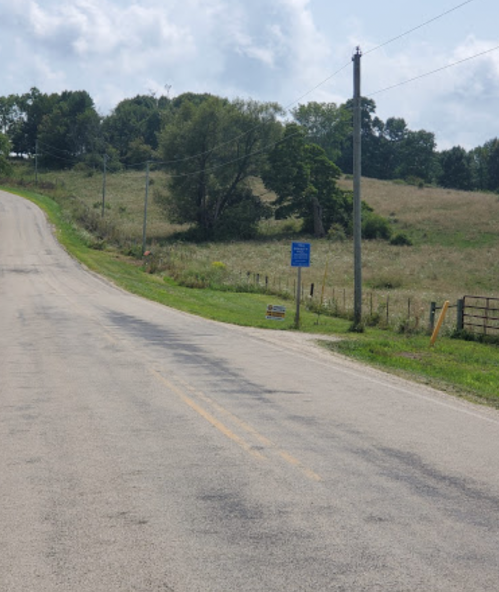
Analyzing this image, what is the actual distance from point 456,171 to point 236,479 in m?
142

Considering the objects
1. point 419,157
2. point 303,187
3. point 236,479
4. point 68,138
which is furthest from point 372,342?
point 419,157

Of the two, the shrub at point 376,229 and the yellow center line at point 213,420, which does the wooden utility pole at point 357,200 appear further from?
the shrub at point 376,229

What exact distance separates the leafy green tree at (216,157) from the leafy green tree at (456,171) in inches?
2940

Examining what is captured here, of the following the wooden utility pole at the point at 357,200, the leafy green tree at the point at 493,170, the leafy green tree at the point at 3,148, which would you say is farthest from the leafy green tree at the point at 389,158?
the wooden utility pole at the point at 357,200

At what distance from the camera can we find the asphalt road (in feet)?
15.8

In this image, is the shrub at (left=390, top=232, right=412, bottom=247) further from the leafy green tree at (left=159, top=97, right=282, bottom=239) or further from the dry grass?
the leafy green tree at (left=159, top=97, right=282, bottom=239)

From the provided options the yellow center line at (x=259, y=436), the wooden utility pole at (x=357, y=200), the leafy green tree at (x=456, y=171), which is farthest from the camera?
the leafy green tree at (x=456, y=171)

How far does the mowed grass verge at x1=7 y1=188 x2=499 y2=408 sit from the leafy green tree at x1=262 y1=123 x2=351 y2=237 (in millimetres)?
35736

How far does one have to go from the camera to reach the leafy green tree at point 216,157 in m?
73.3

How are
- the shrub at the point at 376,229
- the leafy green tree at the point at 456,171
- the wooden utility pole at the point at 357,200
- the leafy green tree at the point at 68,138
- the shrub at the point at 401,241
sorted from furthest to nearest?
the leafy green tree at the point at 456,171
the leafy green tree at the point at 68,138
the shrub at the point at 376,229
the shrub at the point at 401,241
the wooden utility pole at the point at 357,200

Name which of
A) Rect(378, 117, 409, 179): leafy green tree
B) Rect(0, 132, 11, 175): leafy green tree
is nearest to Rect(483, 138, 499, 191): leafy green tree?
Rect(378, 117, 409, 179): leafy green tree

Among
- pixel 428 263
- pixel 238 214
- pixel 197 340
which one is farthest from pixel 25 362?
pixel 238 214

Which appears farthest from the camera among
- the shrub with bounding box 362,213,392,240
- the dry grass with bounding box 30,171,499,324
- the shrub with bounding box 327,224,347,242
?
the shrub with bounding box 327,224,347,242

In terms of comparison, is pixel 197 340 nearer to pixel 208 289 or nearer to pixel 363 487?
pixel 363 487
